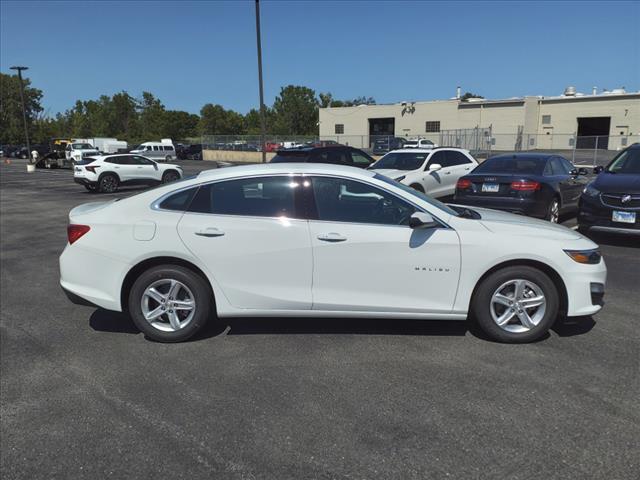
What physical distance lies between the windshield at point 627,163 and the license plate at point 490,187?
6.30 ft

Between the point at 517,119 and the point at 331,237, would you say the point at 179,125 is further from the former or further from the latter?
the point at 331,237

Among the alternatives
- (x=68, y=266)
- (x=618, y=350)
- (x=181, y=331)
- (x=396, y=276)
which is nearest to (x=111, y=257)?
(x=68, y=266)

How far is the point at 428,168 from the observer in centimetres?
1194

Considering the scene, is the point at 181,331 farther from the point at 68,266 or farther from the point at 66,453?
the point at 66,453

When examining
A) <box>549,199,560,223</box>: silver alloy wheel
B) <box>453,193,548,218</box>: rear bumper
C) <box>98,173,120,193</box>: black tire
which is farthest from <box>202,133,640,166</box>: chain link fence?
<box>453,193,548,218</box>: rear bumper

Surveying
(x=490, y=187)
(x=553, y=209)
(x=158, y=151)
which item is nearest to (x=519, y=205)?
(x=490, y=187)

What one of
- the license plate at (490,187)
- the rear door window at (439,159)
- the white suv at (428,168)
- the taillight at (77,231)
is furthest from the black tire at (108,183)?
the taillight at (77,231)

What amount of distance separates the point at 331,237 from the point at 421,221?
0.73 meters

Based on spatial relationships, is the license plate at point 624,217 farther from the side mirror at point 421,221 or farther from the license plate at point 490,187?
the side mirror at point 421,221

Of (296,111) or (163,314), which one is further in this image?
(296,111)

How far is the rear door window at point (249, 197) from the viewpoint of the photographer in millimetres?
4418

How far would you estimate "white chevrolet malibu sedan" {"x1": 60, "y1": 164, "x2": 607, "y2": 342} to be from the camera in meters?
4.24

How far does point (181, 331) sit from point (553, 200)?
7.43 m

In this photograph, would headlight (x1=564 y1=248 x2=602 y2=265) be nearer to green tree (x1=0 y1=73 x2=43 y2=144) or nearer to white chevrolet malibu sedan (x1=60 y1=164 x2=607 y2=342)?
white chevrolet malibu sedan (x1=60 y1=164 x2=607 y2=342)
